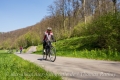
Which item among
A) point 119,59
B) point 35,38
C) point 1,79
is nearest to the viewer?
point 1,79

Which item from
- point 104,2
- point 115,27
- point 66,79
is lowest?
point 66,79

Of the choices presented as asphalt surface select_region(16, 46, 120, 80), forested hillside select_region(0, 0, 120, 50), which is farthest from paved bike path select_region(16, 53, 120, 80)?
forested hillside select_region(0, 0, 120, 50)

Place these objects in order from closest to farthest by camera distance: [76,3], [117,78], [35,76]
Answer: [117,78]
[35,76]
[76,3]

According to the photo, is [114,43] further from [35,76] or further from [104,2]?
[104,2]

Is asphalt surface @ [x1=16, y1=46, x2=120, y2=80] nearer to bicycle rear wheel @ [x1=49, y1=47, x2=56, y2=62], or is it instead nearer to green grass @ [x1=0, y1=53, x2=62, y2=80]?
green grass @ [x1=0, y1=53, x2=62, y2=80]

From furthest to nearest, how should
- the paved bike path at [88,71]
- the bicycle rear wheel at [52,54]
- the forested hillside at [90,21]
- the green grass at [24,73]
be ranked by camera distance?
the forested hillside at [90,21] < the bicycle rear wheel at [52,54] < the paved bike path at [88,71] < the green grass at [24,73]

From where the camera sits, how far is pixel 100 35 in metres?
18.8

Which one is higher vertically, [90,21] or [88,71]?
[90,21]

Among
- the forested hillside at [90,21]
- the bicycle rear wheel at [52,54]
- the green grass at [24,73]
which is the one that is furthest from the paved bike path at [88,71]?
the forested hillside at [90,21]

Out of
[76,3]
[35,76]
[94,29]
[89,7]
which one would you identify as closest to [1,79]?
[35,76]

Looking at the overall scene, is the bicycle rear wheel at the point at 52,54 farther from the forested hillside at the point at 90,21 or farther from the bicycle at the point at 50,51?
the forested hillside at the point at 90,21

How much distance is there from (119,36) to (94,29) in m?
3.18

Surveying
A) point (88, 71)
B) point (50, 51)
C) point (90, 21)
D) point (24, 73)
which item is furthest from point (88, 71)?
point (90, 21)

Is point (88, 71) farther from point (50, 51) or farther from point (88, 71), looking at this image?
point (50, 51)
